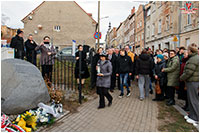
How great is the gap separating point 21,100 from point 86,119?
63.9 inches

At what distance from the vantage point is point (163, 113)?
5.11 metres

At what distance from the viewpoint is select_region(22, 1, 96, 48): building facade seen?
1239 inches

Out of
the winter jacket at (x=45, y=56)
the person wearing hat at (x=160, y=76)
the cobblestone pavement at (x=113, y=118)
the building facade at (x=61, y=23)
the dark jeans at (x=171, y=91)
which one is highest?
the building facade at (x=61, y=23)

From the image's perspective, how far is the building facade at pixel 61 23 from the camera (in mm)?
31469

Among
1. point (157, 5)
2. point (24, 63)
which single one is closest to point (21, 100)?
point (24, 63)

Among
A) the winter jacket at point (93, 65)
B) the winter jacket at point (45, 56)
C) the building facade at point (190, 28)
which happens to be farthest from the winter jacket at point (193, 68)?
the building facade at point (190, 28)

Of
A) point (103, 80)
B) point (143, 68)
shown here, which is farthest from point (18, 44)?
point (143, 68)

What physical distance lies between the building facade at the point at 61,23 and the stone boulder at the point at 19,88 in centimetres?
2703

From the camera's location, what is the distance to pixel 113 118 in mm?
4621

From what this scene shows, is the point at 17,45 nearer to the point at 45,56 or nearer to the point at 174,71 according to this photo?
the point at 45,56

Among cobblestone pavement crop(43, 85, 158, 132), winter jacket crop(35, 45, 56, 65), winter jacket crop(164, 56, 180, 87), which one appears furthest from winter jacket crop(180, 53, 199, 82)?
winter jacket crop(35, 45, 56, 65)

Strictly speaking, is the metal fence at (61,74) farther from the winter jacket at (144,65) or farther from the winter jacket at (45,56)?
the winter jacket at (144,65)

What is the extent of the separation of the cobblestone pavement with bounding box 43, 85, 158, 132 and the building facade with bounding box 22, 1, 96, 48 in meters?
26.2

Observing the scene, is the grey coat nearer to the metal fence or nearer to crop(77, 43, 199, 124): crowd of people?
crop(77, 43, 199, 124): crowd of people
